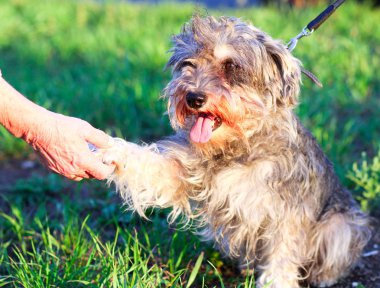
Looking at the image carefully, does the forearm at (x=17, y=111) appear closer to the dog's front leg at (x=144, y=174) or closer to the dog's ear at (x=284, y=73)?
the dog's front leg at (x=144, y=174)

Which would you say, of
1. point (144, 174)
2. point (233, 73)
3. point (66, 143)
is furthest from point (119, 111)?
point (66, 143)

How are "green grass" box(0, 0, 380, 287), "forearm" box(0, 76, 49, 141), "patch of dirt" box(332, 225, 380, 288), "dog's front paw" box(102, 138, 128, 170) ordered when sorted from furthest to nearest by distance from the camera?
"patch of dirt" box(332, 225, 380, 288), "green grass" box(0, 0, 380, 287), "dog's front paw" box(102, 138, 128, 170), "forearm" box(0, 76, 49, 141)

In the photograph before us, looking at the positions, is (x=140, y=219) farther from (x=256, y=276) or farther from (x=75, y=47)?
(x=75, y=47)

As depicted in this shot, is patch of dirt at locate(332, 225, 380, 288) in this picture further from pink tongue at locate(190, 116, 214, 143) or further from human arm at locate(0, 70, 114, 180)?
human arm at locate(0, 70, 114, 180)

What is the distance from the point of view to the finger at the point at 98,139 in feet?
10.5

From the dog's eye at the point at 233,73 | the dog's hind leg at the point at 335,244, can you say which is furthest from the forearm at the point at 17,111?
the dog's hind leg at the point at 335,244

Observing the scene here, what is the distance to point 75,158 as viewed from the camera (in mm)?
3131

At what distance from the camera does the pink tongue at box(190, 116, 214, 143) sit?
330cm

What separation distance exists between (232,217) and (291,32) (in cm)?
494

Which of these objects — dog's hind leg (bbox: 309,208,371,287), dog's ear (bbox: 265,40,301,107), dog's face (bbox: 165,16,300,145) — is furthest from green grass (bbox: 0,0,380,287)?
dog's ear (bbox: 265,40,301,107)

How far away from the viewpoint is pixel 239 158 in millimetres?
3479

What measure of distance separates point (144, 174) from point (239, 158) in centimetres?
52

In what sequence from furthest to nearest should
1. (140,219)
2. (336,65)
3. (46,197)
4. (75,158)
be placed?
1. (336,65)
2. (46,197)
3. (140,219)
4. (75,158)

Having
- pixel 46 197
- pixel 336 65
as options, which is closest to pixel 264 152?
pixel 46 197
